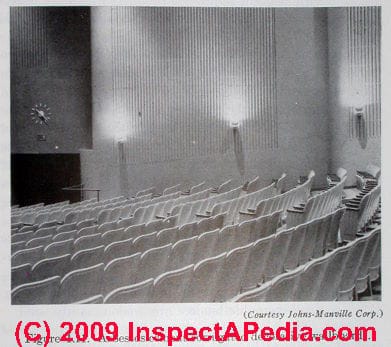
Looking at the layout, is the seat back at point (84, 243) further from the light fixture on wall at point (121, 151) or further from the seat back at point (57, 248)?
the light fixture on wall at point (121, 151)

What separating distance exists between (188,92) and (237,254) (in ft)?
12.5

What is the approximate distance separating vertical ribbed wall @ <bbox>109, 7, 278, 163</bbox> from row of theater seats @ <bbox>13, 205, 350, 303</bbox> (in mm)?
2811

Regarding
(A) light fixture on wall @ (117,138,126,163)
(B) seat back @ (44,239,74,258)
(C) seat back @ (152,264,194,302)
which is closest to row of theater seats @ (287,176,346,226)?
(C) seat back @ (152,264,194,302)

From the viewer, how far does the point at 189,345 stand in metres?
2.18

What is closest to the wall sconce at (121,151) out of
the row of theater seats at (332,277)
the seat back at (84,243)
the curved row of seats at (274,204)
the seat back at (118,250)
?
the curved row of seats at (274,204)

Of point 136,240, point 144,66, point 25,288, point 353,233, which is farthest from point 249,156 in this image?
point 25,288

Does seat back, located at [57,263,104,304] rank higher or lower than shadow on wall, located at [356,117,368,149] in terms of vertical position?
lower

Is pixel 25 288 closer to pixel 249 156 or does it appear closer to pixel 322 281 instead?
pixel 322 281

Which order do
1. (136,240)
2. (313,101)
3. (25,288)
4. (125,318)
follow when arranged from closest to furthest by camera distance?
Answer: (25,288), (125,318), (136,240), (313,101)

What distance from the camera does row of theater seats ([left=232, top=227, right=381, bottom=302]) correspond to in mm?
1834

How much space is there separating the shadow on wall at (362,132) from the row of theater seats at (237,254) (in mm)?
1824

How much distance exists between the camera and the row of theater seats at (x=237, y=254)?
6.85 feet

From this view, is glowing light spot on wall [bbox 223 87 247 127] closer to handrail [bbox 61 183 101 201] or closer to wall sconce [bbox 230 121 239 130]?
wall sconce [bbox 230 121 239 130]

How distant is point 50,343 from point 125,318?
1.41 ft
